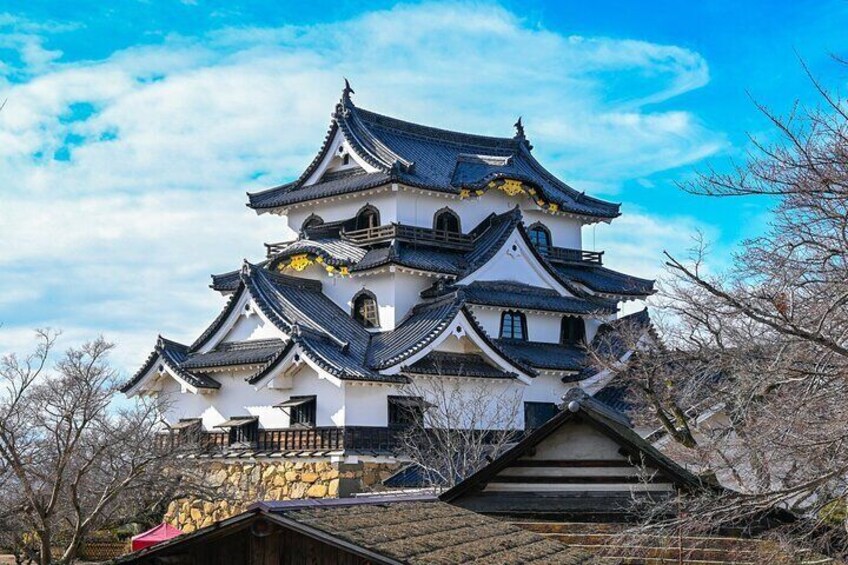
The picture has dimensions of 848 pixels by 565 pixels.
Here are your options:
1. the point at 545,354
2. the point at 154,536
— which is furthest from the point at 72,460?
the point at 545,354

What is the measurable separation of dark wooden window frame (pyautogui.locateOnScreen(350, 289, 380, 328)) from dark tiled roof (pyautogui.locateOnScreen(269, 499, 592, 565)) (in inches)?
832

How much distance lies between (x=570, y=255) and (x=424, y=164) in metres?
7.32

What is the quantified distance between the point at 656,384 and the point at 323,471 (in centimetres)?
1021

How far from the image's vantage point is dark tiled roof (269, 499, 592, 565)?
A: 34.1 feet

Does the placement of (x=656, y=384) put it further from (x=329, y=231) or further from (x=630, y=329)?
(x=329, y=231)

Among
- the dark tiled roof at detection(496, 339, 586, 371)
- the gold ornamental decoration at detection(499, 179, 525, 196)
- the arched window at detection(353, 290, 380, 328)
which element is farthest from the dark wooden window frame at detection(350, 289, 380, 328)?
the gold ornamental decoration at detection(499, 179, 525, 196)

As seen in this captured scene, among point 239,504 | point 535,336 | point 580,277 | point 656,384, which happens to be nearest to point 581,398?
point 656,384

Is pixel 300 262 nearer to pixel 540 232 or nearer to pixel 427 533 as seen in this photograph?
pixel 540 232

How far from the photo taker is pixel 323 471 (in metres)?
30.8

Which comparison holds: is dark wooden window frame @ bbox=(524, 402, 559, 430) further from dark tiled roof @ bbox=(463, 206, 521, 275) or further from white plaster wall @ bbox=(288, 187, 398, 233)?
white plaster wall @ bbox=(288, 187, 398, 233)

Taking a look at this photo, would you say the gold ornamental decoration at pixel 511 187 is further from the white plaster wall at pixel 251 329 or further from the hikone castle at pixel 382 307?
the white plaster wall at pixel 251 329

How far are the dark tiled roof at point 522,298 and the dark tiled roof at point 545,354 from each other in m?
1.42

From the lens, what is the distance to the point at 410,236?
36156 mm

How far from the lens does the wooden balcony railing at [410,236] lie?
35.9 metres
